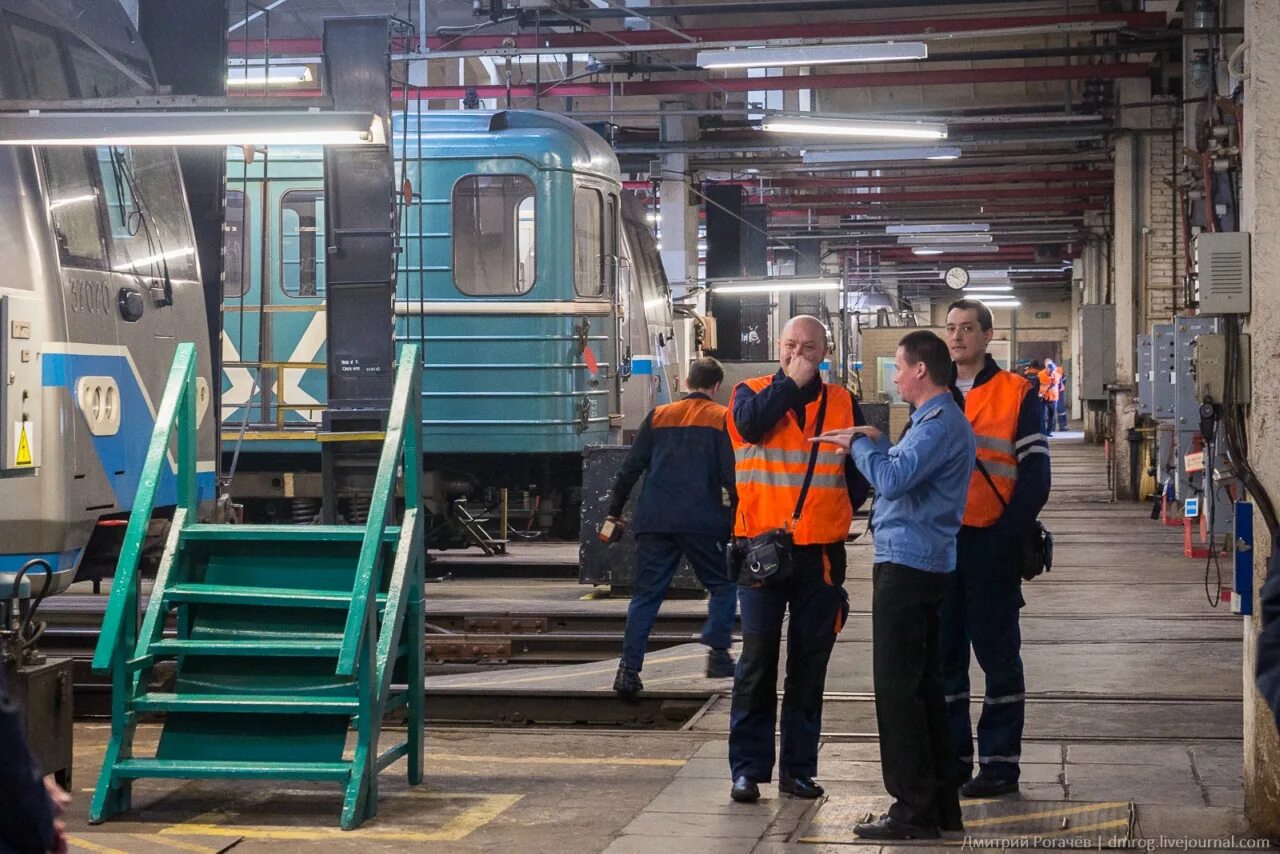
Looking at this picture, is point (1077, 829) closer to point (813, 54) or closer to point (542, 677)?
point (542, 677)

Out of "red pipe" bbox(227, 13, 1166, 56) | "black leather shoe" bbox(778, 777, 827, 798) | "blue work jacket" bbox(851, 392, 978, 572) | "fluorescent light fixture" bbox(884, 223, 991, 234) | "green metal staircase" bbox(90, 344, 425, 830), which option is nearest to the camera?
"blue work jacket" bbox(851, 392, 978, 572)

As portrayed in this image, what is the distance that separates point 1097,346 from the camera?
92.3 ft

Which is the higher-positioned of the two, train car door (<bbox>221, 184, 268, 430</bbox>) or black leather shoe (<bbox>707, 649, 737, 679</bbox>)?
train car door (<bbox>221, 184, 268, 430</bbox>)

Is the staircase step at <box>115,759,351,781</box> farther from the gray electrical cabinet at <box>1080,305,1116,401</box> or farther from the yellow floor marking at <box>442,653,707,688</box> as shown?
the gray electrical cabinet at <box>1080,305,1116,401</box>

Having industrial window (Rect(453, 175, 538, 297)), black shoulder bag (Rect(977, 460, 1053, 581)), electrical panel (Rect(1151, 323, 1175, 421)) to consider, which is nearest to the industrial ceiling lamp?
electrical panel (Rect(1151, 323, 1175, 421))

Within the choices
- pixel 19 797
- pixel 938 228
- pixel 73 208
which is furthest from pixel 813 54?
pixel 938 228

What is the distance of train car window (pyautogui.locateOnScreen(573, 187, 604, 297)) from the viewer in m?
14.3

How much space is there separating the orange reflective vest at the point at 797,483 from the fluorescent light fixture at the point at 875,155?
17226 mm

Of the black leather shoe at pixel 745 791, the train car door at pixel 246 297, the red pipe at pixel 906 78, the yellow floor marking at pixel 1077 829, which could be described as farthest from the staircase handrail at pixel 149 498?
the red pipe at pixel 906 78

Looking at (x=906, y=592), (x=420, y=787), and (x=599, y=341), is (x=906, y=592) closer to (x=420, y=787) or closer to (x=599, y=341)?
(x=420, y=787)

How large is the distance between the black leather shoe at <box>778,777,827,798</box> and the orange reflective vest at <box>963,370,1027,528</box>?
1193mm

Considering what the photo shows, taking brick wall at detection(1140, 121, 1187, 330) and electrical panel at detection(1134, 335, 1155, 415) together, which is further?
brick wall at detection(1140, 121, 1187, 330)

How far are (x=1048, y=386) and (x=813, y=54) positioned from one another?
2476cm

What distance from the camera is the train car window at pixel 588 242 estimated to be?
14273 millimetres
